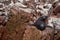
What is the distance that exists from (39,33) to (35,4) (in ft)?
7.79

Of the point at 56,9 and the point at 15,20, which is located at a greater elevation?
the point at 15,20

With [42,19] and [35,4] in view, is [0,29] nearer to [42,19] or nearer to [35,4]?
[42,19]

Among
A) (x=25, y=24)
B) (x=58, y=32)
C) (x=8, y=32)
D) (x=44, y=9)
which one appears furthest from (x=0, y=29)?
(x=44, y=9)

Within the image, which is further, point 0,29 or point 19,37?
point 0,29

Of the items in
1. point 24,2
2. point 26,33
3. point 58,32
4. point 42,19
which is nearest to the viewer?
point 26,33

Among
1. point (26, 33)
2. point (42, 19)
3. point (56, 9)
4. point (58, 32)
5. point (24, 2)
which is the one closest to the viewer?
point (26, 33)

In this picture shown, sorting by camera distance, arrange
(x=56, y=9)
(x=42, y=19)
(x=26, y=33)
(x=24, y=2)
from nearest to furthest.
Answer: (x=26, y=33)
(x=42, y=19)
(x=56, y=9)
(x=24, y=2)

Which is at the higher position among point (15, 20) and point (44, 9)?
point (15, 20)

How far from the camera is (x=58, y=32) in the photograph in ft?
11.0

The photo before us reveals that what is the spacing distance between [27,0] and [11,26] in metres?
2.48

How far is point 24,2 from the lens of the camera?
543cm

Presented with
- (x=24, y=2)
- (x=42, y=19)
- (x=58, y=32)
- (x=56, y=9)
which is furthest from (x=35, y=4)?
(x=58, y=32)

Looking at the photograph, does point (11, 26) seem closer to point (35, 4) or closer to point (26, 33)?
point (26, 33)

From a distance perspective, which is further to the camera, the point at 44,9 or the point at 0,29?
the point at 44,9
